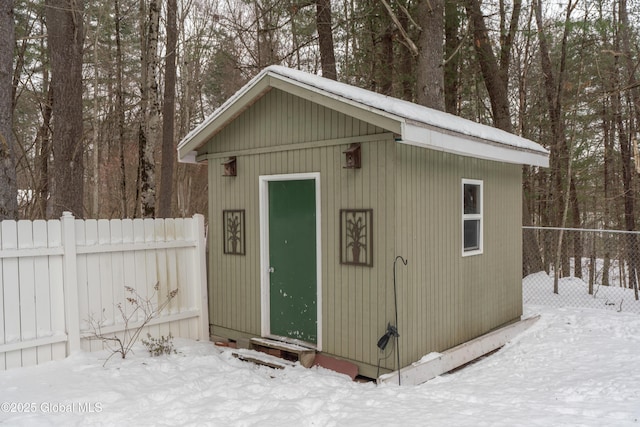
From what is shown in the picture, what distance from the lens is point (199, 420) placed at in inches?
136

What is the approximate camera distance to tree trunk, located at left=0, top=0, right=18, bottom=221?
5035 mm

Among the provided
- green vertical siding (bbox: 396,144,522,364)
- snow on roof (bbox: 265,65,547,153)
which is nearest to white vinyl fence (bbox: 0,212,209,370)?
snow on roof (bbox: 265,65,547,153)

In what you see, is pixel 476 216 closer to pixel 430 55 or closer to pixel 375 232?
pixel 375 232

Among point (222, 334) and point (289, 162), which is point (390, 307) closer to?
point (289, 162)

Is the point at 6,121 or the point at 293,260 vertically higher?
the point at 6,121

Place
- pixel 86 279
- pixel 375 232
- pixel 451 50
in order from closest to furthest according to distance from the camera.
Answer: pixel 375 232, pixel 86 279, pixel 451 50

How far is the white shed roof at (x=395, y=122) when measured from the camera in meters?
4.16

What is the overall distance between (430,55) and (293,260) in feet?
15.7

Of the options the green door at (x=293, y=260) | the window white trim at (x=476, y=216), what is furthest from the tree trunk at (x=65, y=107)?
the window white trim at (x=476, y=216)

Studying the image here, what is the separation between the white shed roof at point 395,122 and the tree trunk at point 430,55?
7.00ft

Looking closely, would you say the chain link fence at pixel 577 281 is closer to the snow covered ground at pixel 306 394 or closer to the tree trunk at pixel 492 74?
the tree trunk at pixel 492 74

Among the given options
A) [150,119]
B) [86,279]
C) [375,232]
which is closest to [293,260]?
[375,232]

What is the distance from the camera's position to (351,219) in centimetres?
462

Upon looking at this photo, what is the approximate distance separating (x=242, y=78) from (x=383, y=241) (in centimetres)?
1246
